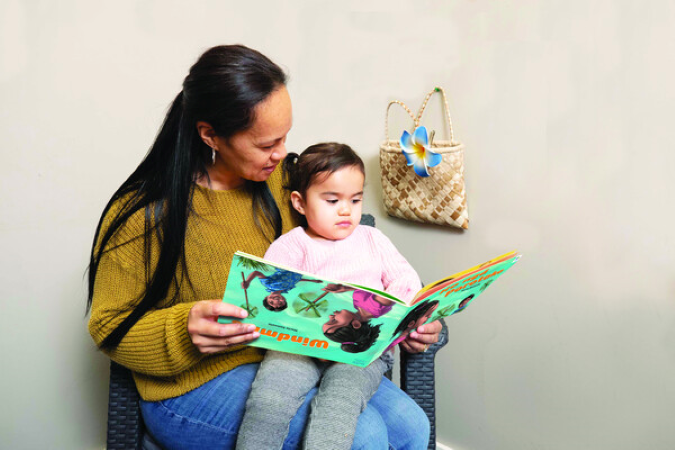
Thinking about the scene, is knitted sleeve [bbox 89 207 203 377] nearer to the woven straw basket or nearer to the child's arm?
the child's arm

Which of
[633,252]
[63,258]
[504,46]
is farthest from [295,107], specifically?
[633,252]

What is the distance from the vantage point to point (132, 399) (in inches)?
50.5

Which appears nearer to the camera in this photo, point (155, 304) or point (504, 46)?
point (155, 304)

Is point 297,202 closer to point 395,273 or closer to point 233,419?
point 395,273

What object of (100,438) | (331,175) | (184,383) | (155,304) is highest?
(331,175)

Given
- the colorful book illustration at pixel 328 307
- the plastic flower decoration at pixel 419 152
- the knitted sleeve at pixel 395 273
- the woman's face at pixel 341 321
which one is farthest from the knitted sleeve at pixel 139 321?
the plastic flower decoration at pixel 419 152

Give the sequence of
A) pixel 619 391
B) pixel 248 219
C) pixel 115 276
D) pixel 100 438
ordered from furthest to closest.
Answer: pixel 100 438 → pixel 619 391 → pixel 248 219 → pixel 115 276

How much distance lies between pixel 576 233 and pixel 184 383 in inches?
39.4

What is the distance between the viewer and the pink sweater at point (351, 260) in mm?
1277

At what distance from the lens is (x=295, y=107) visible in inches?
79.2

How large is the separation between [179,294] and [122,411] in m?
0.27

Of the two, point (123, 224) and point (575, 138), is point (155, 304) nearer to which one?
point (123, 224)

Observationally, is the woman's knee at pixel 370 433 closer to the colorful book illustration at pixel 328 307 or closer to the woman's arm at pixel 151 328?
the colorful book illustration at pixel 328 307

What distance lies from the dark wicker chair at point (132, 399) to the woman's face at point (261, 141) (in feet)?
1.62
